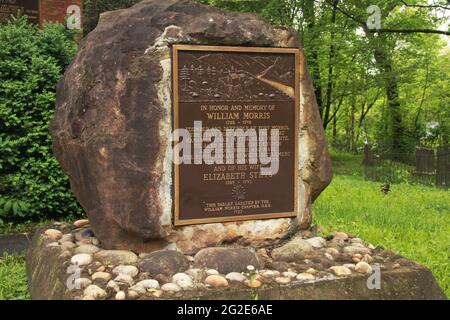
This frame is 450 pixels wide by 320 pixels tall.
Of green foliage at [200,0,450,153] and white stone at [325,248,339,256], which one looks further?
green foliage at [200,0,450,153]

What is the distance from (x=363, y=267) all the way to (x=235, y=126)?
162 centimetres

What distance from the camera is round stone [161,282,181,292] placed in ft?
11.8

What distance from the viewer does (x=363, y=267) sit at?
402 cm

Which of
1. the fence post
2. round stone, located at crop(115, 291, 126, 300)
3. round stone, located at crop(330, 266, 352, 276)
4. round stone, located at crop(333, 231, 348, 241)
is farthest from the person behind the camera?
the fence post

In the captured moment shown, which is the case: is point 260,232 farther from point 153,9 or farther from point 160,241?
point 153,9

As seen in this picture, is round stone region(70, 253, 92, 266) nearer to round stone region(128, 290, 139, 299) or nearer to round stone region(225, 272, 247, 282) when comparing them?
round stone region(128, 290, 139, 299)

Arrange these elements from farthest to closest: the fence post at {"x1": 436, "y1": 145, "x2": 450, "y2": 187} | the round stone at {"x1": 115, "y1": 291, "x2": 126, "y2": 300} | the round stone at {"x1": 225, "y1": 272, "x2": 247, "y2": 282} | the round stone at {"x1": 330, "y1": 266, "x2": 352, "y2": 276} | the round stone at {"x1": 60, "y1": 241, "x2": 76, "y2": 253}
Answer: the fence post at {"x1": 436, "y1": 145, "x2": 450, "y2": 187}
the round stone at {"x1": 60, "y1": 241, "x2": 76, "y2": 253}
the round stone at {"x1": 330, "y1": 266, "x2": 352, "y2": 276}
the round stone at {"x1": 225, "y1": 272, "x2": 247, "y2": 282}
the round stone at {"x1": 115, "y1": 291, "x2": 126, "y2": 300}

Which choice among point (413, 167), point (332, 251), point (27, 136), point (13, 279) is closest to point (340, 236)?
point (332, 251)

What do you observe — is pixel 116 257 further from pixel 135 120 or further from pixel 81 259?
pixel 135 120

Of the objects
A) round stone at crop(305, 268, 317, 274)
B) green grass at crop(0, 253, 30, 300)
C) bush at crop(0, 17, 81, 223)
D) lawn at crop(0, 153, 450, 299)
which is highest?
bush at crop(0, 17, 81, 223)

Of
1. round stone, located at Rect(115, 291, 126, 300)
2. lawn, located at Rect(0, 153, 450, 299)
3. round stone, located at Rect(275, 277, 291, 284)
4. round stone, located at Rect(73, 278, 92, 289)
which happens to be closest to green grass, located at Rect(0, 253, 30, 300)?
lawn, located at Rect(0, 153, 450, 299)

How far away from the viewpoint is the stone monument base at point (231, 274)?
3609mm

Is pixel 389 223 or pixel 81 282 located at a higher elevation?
pixel 81 282
